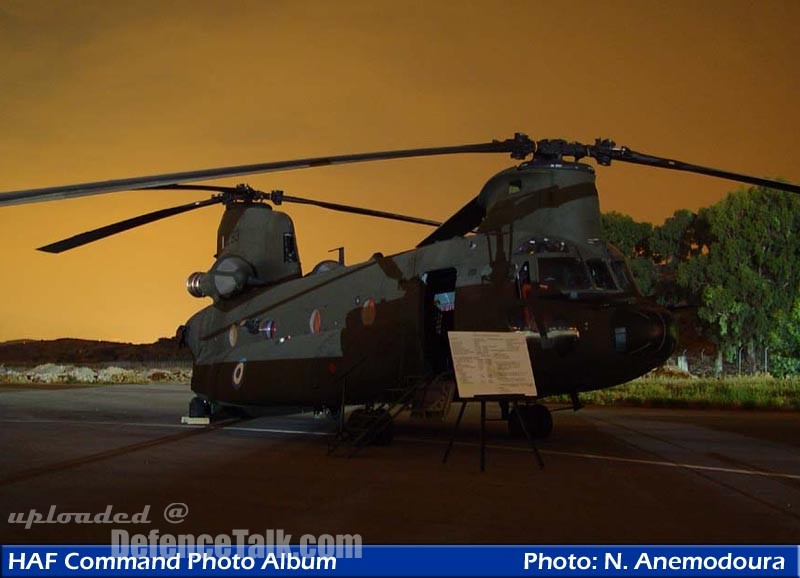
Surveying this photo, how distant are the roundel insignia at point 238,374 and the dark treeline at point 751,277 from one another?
37199 mm

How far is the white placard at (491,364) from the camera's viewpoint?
11.7 metres

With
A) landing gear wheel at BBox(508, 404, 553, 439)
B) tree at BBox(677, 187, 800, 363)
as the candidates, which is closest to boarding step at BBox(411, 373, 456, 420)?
landing gear wheel at BBox(508, 404, 553, 439)

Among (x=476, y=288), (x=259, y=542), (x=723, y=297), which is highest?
(x=723, y=297)

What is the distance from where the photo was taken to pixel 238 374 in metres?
18.8

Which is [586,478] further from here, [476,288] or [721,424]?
[721,424]

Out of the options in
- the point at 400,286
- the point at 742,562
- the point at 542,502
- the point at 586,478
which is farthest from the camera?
the point at 400,286

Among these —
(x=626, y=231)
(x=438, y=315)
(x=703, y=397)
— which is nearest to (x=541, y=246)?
(x=438, y=315)

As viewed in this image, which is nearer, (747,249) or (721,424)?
(721,424)

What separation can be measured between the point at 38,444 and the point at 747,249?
152 feet

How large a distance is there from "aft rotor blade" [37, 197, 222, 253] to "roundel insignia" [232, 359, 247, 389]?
414cm

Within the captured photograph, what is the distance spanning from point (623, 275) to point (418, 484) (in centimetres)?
591

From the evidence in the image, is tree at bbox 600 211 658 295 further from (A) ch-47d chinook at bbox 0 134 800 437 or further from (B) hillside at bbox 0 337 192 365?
(B) hillside at bbox 0 337 192 365

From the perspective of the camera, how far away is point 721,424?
21203 millimetres

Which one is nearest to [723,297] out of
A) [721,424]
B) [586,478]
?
[721,424]
